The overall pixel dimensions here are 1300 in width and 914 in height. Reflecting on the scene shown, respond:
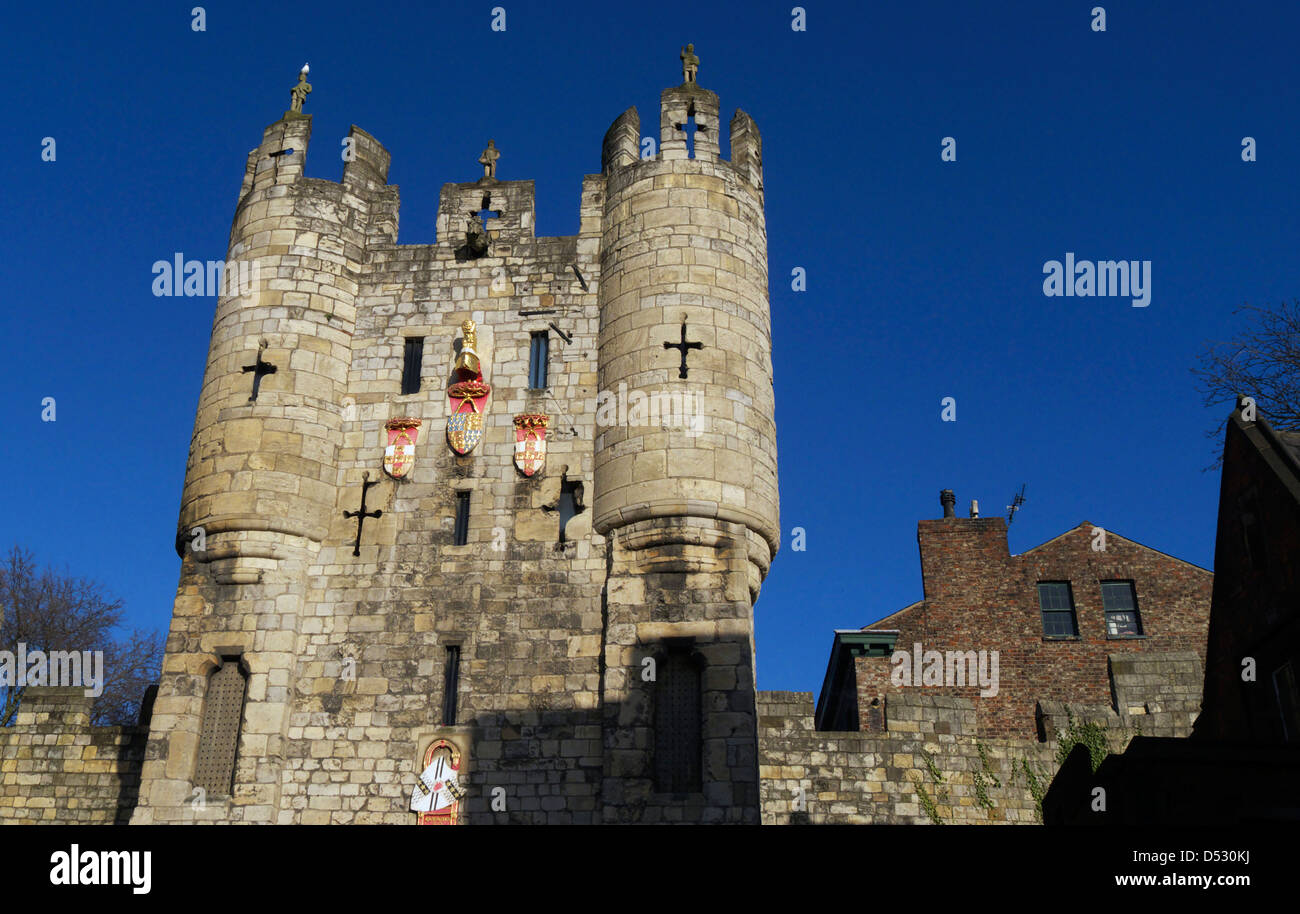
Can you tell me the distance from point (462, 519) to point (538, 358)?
302 cm

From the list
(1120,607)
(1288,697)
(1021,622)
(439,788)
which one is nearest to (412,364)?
(439,788)

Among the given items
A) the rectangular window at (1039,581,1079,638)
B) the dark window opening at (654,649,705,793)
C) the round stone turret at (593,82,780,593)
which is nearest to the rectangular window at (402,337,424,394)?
the round stone turret at (593,82,780,593)

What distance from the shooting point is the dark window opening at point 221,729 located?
1545cm

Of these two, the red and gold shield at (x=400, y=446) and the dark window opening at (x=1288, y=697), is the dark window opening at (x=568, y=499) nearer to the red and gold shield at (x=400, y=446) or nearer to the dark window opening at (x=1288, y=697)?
the red and gold shield at (x=400, y=446)

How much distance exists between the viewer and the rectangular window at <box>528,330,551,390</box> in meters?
18.2

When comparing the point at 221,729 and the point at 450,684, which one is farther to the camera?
the point at 450,684

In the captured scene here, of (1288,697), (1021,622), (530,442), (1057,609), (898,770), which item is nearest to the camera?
(1288,697)

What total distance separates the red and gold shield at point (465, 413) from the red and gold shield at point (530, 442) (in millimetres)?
635

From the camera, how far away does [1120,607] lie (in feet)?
91.7

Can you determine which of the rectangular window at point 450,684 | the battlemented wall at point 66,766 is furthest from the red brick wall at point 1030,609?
the battlemented wall at point 66,766

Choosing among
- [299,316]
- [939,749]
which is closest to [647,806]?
[939,749]

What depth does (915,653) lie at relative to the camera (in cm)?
2739

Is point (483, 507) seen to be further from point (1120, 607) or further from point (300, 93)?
point (1120, 607)
